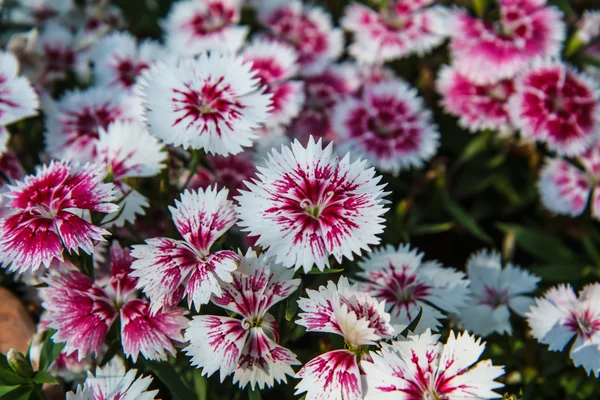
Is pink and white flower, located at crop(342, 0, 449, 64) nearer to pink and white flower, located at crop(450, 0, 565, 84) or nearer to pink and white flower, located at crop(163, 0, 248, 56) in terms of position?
pink and white flower, located at crop(450, 0, 565, 84)

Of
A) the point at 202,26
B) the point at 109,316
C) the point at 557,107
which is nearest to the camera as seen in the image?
the point at 109,316

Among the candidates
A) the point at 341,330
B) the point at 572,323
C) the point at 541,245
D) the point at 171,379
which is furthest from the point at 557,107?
the point at 171,379

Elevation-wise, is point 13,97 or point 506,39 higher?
point 506,39

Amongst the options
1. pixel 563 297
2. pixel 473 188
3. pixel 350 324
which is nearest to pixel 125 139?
pixel 350 324

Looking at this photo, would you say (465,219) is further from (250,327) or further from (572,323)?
(250,327)

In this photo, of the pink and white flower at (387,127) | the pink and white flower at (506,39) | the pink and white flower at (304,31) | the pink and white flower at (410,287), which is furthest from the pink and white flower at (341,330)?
the pink and white flower at (304,31)

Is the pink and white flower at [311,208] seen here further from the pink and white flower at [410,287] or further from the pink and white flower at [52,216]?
the pink and white flower at [52,216]

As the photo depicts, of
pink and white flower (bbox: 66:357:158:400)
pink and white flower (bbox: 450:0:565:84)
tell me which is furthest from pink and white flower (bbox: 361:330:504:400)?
pink and white flower (bbox: 450:0:565:84)

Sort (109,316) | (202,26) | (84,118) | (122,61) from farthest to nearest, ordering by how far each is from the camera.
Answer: (202,26) → (122,61) → (84,118) → (109,316)
